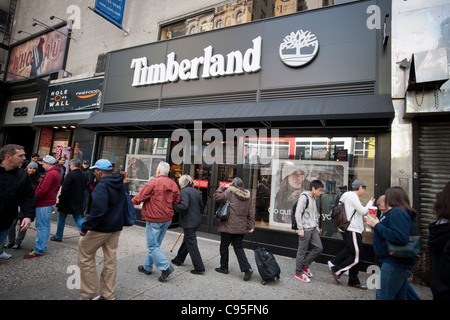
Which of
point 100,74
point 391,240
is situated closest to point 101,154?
point 100,74

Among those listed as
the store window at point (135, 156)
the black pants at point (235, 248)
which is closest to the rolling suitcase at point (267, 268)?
the black pants at point (235, 248)

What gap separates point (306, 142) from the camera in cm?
628

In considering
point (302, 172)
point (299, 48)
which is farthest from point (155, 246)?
point (299, 48)

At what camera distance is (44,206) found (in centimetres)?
487

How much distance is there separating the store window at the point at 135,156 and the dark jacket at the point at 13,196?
15.2ft

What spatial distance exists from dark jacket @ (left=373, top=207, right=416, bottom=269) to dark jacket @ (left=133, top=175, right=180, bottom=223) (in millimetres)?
3185

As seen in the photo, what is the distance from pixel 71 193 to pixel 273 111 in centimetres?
514

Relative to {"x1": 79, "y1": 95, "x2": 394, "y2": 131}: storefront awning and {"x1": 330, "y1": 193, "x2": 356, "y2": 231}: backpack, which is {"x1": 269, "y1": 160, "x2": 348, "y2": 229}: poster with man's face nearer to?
{"x1": 79, "y1": 95, "x2": 394, "y2": 131}: storefront awning

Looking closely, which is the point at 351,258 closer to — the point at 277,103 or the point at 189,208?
the point at 189,208

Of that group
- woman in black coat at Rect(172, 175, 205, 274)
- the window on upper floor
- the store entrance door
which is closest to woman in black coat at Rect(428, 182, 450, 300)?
woman in black coat at Rect(172, 175, 205, 274)

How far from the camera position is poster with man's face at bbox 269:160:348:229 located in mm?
6031

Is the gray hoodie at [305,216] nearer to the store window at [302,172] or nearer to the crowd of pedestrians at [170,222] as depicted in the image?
the crowd of pedestrians at [170,222]

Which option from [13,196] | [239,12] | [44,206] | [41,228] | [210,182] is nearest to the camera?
[13,196]
